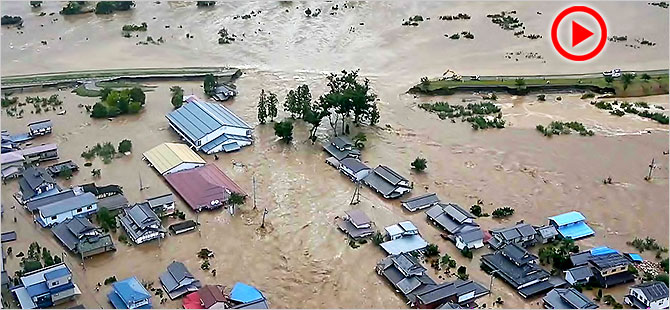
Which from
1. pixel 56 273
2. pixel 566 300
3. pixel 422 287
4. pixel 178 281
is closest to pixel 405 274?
pixel 422 287

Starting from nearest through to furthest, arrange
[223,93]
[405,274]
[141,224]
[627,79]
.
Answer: [405,274], [141,224], [223,93], [627,79]

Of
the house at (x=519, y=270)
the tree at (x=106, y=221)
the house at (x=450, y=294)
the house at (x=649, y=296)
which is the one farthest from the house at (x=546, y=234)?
the tree at (x=106, y=221)

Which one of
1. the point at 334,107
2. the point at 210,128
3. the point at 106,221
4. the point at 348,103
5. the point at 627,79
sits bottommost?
the point at 106,221

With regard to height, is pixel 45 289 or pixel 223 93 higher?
pixel 223 93

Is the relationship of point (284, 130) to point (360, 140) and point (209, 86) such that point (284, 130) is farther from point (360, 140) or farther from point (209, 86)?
point (209, 86)

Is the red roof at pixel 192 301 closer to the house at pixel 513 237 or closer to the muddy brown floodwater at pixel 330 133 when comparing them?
the muddy brown floodwater at pixel 330 133

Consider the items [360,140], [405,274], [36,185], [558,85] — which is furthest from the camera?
[558,85]

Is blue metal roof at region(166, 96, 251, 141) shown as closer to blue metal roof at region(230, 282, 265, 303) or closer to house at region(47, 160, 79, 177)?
house at region(47, 160, 79, 177)

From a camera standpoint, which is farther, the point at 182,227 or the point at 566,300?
the point at 182,227
